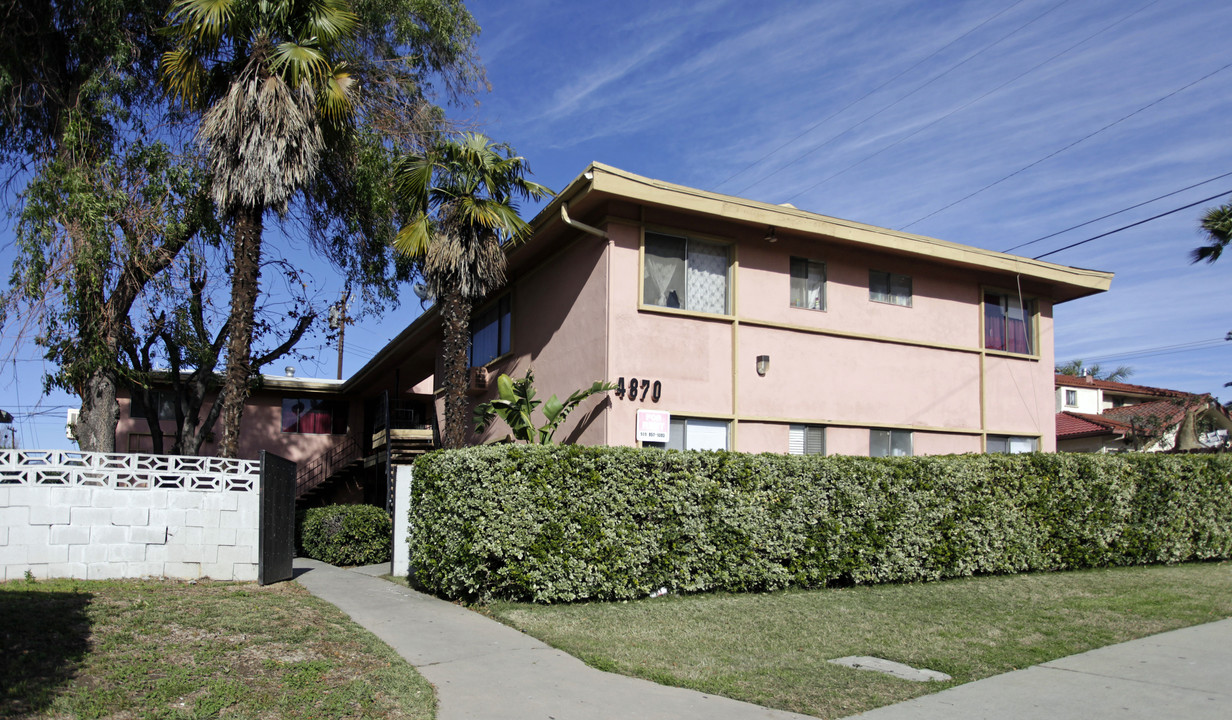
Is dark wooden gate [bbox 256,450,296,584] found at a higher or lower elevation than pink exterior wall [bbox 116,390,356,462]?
lower

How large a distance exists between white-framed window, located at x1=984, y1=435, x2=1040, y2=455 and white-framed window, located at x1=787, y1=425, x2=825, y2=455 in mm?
3983

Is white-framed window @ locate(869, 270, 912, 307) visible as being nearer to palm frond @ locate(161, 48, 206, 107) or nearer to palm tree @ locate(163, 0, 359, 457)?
palm tree @ locate(163, 0, 359, 457)

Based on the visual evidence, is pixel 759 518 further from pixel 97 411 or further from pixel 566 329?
pixel 97 411

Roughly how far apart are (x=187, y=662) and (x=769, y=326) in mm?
9930

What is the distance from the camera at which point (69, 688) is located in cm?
594

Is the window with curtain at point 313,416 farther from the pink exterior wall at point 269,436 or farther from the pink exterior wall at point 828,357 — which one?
the pink exterior wall at point 828,357

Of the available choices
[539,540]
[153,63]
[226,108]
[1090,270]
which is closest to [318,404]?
[153,63]

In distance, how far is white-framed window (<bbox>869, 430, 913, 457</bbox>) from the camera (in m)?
15.2

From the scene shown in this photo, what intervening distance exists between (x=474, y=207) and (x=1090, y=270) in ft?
39.9

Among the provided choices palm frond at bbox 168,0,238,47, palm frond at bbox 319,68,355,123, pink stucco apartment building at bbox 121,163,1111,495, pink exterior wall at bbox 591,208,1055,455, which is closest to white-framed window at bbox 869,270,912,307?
pink stucco apartment building at bbox 121,163,1111,495

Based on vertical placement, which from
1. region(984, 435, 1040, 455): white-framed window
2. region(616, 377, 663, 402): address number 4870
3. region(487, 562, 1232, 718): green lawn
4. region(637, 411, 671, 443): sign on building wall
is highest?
region(616, 377, 663, 402): address number 4870

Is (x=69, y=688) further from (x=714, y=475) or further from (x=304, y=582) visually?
(x=714, y=475)

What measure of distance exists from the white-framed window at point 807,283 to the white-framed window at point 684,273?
57.1 inches

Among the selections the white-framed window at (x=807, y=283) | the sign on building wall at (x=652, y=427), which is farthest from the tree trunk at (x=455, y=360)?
the white-framed window at (x=807, y=283)
